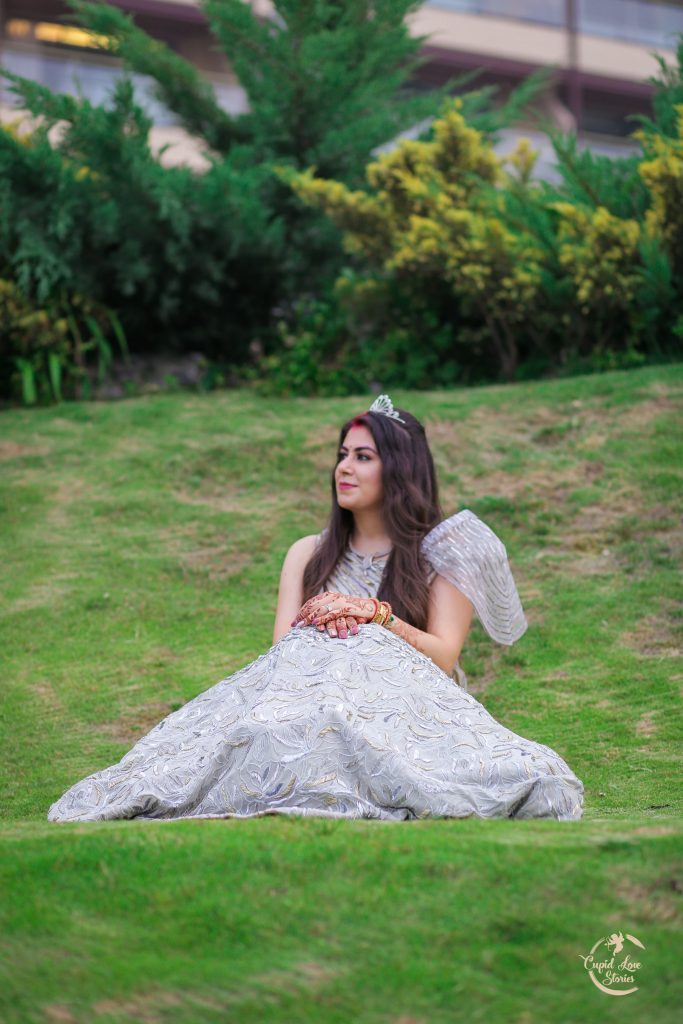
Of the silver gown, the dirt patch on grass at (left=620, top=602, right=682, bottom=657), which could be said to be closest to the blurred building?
the dirt patch on grass at (left=620, top=602, right=682, bottom=657)

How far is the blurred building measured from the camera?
1844 centimetres

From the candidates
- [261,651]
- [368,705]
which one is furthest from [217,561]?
[368,705]

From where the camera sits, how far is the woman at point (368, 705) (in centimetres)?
341

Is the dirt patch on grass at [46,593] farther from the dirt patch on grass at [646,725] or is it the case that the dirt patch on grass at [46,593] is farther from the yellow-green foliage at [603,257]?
the yellow-green foliage at [603,257]

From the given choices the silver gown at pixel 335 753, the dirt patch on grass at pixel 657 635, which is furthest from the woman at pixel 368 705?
the dirt patch on grass at pixel 657 635

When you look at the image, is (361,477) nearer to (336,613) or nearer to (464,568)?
(464,568)

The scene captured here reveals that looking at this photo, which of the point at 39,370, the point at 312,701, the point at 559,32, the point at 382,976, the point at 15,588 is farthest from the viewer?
the point at 559,32

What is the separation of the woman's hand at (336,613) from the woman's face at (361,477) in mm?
537

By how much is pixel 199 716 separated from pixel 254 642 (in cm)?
241

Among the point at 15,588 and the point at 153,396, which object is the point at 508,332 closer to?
the point at 153,396

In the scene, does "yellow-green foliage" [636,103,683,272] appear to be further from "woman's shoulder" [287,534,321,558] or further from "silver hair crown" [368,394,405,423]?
"woman's shoulder" [287,534,321,558]

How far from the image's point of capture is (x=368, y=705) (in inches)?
140

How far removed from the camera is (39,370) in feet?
32.2

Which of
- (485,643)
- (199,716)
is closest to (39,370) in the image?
(485,643)
